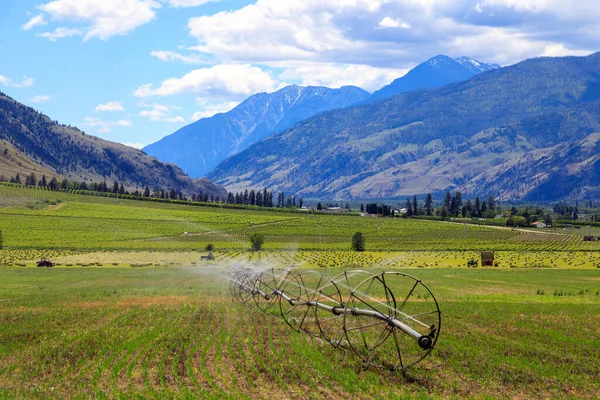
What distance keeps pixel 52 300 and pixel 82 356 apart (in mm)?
23653

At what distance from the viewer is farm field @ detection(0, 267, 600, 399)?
2450 cm

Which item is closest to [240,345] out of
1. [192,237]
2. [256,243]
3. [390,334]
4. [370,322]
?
[390,334]

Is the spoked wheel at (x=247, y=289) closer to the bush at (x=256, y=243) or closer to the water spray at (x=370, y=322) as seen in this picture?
the water spray at (x=370, y=322)

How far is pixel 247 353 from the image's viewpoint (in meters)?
30.1

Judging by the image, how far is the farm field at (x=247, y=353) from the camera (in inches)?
965

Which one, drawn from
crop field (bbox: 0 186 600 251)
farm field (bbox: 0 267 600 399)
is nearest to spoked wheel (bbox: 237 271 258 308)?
farm field (bbox: 0 267 600 399)

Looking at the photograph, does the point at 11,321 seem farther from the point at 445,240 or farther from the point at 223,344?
the point at 445,240

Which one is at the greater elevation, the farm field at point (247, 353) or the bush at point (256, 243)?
the farm field at point (247, 353)

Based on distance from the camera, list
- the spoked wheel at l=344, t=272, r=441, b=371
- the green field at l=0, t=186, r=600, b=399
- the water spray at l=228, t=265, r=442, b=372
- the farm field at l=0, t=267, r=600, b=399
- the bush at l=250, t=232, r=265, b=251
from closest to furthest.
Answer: the farm field at l=0, t=267, r=600, b=399 → the green field at l=0, t=186, r=600, b=399 → the spoked wheel at l=344, t=272, r=441, b=371 → the water spray at l=228, t=265, r=442, b=372 → the bush at l=250, t=232, r=265, b=251

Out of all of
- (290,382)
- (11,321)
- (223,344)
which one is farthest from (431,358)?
(11,321)

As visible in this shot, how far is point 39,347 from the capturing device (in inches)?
1241

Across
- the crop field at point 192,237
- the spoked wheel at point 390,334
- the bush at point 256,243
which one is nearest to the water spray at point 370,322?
the spoked wheel at point 390,334

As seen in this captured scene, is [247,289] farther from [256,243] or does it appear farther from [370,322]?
[256,243]

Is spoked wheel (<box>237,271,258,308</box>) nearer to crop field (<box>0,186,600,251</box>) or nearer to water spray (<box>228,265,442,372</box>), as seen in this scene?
water spray (<box>228,265,442,372</box>)
